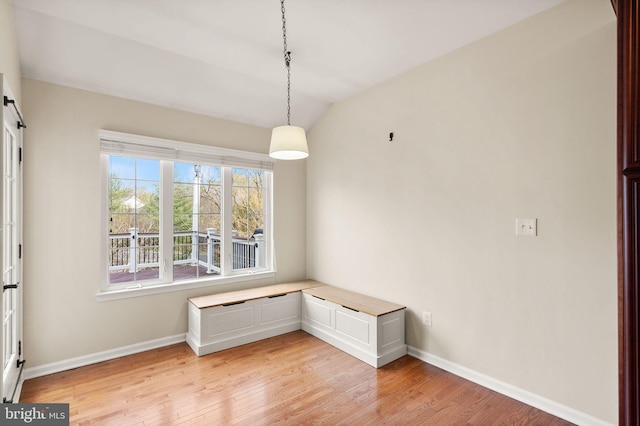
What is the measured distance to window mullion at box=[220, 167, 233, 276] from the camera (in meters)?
3.94

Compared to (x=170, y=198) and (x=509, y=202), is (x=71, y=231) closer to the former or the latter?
(x=170, y=198)

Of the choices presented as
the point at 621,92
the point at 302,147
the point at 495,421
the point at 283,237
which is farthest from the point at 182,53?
the point at 495,421

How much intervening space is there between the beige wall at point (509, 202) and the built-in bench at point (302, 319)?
0.30 meters

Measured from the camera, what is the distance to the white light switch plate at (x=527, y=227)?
2371mm

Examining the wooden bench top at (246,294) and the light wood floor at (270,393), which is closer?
the light wood floor at (270,393)

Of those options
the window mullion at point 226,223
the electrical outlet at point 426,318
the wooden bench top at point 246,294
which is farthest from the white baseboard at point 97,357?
the electrical outlet at point 426,318

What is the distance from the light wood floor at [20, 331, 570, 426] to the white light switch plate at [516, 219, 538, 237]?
128 cm

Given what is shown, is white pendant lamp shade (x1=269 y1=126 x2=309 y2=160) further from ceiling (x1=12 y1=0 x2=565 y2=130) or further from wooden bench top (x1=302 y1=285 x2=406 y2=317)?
wooden bench top (x1=302 y1=285 x2=406 y2=317)

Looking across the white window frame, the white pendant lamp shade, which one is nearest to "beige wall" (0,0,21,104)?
the white window frame

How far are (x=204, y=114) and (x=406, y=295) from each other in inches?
119

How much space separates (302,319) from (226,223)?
1514mm

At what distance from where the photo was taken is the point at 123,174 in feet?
10.8

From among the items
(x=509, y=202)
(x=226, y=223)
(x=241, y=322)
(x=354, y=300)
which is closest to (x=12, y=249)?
(x=226, y=223)

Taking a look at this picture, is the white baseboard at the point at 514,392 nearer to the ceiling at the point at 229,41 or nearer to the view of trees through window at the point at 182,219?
the view of trees through window at the point at 182,219
